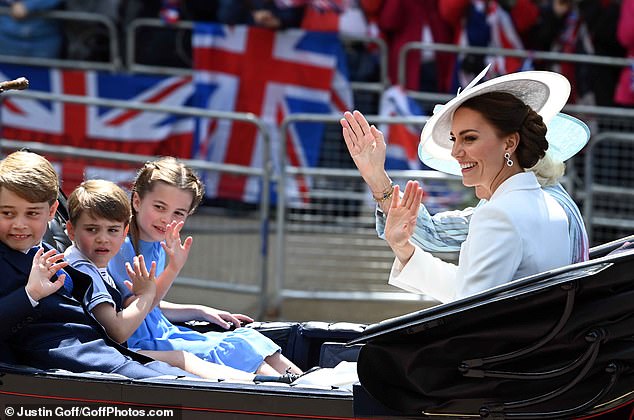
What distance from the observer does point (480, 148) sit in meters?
3.85

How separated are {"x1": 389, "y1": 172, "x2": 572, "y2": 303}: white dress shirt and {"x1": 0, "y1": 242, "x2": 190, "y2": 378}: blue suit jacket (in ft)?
3.60

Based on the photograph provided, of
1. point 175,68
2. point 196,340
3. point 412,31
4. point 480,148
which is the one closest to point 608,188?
point 412,31

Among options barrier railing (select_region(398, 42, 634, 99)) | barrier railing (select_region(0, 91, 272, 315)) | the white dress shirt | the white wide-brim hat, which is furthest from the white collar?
barrier railing (select_region(398, 42, 634, 99))

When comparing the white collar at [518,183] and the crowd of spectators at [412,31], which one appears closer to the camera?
the white collar at [518,183]

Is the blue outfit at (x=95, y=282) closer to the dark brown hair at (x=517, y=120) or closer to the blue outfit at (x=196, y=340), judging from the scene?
the blue outfit at (x=196, y=340)

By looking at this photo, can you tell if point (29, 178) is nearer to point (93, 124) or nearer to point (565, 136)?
point (565, 136)

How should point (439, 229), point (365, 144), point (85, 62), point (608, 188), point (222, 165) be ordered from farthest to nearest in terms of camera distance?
point (85, 62) → point (608, 188) → point (222, 165) → point (439, 229) → point (365, 144)

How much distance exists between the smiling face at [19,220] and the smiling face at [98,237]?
0.90ft

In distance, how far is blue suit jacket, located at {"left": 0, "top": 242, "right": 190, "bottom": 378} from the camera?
3.92 metres

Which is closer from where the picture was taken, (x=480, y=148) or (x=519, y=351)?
(x=519, y=351)

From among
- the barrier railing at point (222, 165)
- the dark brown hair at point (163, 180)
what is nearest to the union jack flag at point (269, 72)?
the barrier railing at point (222, 165)

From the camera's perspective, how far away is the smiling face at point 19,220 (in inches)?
155

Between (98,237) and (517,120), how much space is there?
1.53m

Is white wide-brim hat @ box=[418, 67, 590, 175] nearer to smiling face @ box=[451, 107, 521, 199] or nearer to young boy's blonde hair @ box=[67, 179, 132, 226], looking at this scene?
smiling face @ box=[451, 107, 521, 199]
